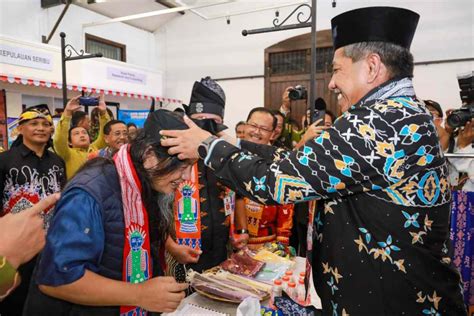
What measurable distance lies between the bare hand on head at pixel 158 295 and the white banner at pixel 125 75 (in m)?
6.83

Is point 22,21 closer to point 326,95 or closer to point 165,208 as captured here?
point 326,95

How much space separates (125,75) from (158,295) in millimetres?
7194

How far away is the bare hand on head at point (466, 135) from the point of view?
8.01ft

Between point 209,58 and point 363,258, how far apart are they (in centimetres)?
803

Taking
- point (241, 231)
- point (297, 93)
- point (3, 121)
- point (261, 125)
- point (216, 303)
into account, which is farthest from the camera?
point (3, 121)

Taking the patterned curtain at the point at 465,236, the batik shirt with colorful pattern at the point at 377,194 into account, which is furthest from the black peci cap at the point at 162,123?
the patterned curtain at the point at 465,236

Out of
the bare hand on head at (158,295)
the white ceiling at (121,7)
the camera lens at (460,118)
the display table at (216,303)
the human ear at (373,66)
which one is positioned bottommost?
the display table at (216,303)

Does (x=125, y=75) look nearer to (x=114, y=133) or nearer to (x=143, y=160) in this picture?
(x=114, y=133)

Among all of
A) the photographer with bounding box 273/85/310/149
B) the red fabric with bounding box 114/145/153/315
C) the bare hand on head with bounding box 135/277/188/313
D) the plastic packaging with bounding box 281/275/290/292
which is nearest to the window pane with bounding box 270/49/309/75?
the photographer with bounding box 273/85/310/149

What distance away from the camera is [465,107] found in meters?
2.04

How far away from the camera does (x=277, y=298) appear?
4.63 ft

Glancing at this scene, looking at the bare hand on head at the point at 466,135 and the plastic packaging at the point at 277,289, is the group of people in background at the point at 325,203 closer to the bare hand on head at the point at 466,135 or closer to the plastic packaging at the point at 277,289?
the plastic packaging at the point at 277,289

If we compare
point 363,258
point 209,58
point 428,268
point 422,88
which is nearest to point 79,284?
point 363,258

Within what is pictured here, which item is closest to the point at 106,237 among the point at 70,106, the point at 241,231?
the point at 241,231
